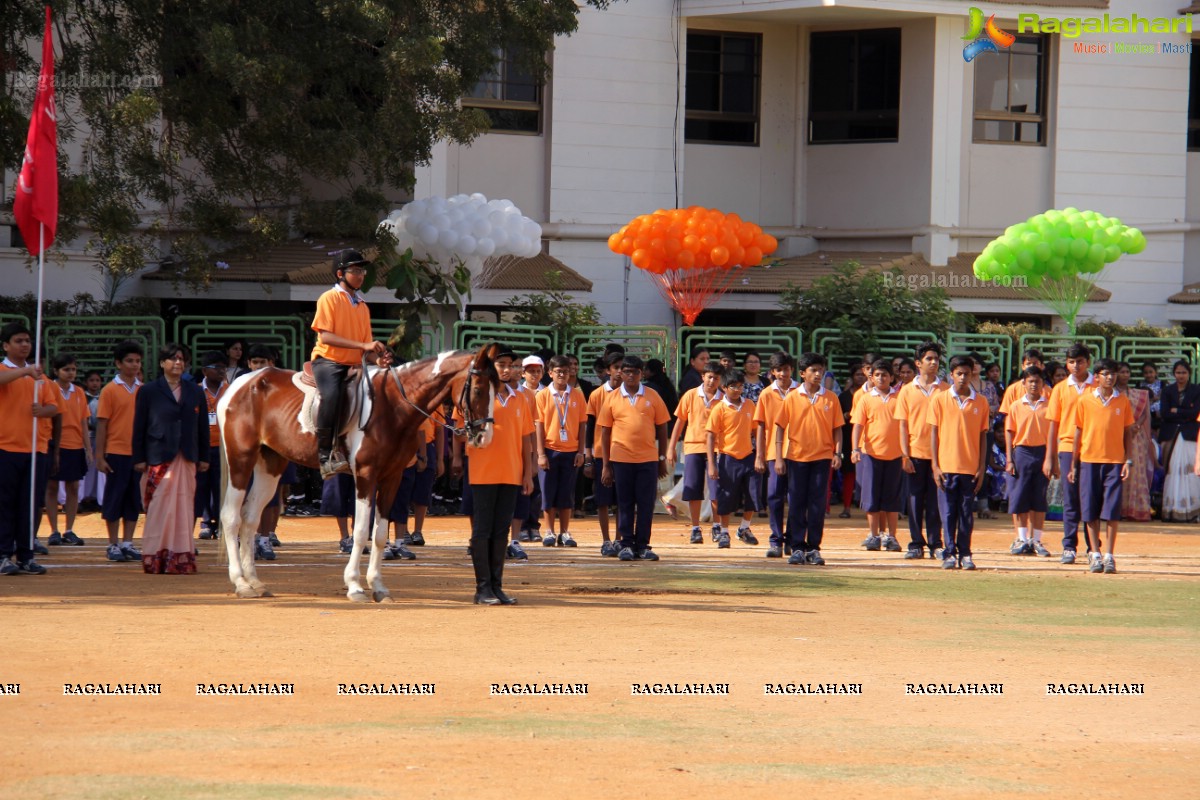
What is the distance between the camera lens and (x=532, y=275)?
1077 inches

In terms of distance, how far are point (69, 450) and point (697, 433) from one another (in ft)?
22.9

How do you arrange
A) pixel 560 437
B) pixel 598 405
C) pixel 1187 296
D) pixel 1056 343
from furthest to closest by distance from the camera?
1. pixel 1187 296
2. pixel 1056 343
3. pixel 560 437
4. pixel 598 405

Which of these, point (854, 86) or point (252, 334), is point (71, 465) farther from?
point (854, 86)

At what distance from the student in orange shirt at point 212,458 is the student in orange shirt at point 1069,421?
28.2 ft

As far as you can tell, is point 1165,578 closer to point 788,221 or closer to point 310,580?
point 310,580

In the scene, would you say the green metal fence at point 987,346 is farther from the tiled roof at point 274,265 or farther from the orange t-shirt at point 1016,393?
the tiled roof at point 274,265

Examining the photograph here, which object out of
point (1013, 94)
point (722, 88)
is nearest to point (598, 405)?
point (722, 88)

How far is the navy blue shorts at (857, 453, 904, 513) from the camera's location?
1761 cm

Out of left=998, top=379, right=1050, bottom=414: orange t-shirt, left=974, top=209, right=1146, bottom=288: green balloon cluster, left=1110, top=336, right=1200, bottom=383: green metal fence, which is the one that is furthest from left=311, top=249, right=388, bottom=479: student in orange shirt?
left=1110, top=336, right=1200, bottom=383: green metal fence

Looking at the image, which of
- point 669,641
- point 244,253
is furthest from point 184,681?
point 244,253

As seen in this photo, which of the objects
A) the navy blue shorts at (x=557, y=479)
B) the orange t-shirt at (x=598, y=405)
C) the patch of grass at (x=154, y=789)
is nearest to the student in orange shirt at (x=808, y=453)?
the orange t-shirt at (x=598, y=405)

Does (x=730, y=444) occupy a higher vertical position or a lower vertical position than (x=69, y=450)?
higher

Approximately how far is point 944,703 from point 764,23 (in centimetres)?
2310

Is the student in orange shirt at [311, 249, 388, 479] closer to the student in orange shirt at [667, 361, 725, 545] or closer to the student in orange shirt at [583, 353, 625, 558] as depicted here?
the student in orange shirt at [583, 353, 625, 558]
